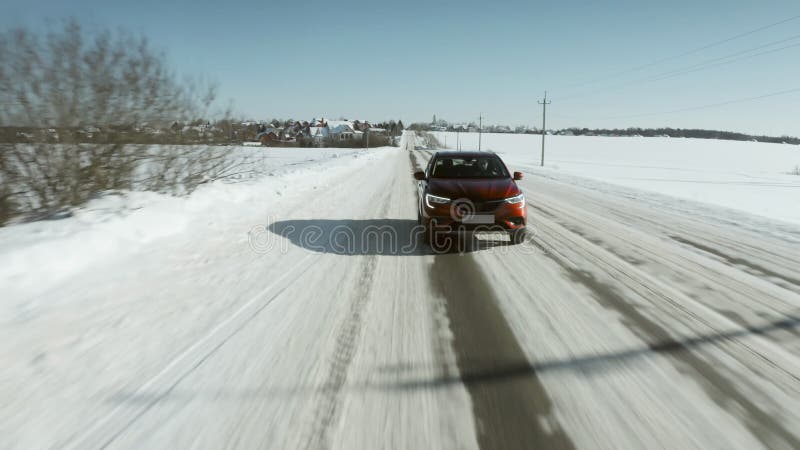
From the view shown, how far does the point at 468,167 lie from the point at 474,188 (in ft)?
3.92

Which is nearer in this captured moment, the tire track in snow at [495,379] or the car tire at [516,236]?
the tire track in snow at [495,379]

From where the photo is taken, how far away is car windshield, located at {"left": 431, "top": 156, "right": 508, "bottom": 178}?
7324mm

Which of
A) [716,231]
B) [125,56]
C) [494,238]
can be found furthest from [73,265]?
[716,231]

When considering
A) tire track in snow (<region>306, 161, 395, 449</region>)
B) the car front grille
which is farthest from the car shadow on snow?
tire track in snow (<region>306, 161, 395, 449</region>)

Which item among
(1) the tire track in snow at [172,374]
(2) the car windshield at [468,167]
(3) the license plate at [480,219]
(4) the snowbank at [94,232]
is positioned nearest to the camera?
(1) the tire track in snow at [172,374]

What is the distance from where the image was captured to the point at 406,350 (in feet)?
10.6

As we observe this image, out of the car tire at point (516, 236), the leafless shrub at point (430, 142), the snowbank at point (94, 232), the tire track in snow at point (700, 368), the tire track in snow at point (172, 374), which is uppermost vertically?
the leafless shrub at point (430, 142)

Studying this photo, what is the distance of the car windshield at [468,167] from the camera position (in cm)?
732

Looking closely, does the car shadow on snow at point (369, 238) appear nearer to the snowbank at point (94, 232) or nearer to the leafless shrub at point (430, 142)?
the snowbank at point (94, 232)

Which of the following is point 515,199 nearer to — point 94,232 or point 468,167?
point 468,167

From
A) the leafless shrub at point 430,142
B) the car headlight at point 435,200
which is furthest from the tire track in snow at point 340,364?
the leafless shrub at point 430,142

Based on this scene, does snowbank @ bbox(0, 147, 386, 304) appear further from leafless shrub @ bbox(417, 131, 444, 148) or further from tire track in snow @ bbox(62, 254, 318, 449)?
leafless shrub @ bbox(417, 131, 444, 148)

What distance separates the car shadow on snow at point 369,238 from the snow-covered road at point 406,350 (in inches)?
10.1

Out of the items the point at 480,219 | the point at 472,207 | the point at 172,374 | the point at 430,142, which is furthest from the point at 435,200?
the point at 430,142
